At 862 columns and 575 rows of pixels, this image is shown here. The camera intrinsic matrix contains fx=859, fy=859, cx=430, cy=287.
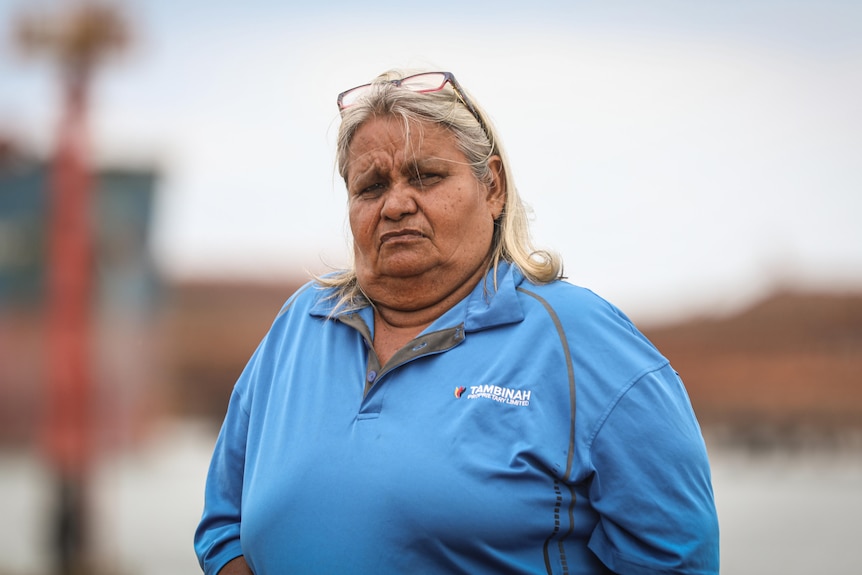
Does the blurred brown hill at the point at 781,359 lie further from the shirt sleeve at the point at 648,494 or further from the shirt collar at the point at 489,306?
the shirt sleeve at the point at 648,494

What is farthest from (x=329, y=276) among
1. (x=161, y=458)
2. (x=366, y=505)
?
(x=161, y=458)

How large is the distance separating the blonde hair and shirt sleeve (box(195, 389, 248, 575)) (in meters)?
0.36

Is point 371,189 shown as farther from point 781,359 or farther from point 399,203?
point 781,359

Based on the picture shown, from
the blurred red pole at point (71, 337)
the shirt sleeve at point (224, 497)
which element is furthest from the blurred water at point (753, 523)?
the shirt sleeve at point (224, 497)

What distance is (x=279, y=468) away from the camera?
167 centimetres

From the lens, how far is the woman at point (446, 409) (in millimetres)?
1494

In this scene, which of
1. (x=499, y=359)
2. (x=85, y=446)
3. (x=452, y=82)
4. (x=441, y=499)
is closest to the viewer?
Answer: (x=441, y=499)

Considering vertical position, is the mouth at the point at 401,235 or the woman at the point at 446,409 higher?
the mouth at the point at 401,235

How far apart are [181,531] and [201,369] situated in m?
4.72

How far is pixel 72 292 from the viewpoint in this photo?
14.0 meters

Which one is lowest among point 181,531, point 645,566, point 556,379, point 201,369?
point 181,531

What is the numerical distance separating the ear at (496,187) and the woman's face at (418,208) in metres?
0.05

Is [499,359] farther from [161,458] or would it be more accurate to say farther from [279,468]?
[161,458]

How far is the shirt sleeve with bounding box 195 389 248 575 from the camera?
5.94 feet
